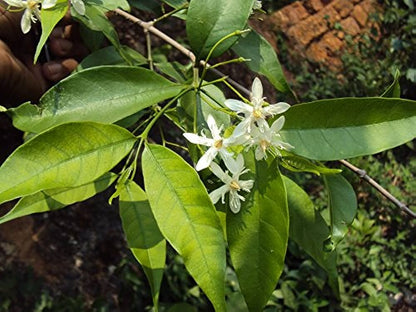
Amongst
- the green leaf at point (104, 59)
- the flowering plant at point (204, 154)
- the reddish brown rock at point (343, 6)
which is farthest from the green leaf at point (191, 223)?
the reddish brown rock at point (343, 6)

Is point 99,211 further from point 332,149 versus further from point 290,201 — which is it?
point 332,149

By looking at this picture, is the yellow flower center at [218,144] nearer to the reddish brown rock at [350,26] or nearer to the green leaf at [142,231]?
the green leaf at [142,231]

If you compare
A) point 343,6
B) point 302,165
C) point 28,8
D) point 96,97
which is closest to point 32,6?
point 28,8

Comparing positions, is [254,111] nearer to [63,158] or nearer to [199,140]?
[199,140]

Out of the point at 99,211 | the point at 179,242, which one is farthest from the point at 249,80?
the point at 179,242

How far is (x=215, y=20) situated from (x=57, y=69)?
0.37 m

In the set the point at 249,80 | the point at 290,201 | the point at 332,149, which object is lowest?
the point at 249,80

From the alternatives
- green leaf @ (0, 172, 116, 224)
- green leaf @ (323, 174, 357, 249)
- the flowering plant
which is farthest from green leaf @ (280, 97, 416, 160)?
green leaf @ (0, 172, 116, 224)

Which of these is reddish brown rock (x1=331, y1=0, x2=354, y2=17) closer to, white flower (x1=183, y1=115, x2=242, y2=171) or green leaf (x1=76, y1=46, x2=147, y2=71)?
green leaf (x1=76, y1=46, x2=147, y2=71)

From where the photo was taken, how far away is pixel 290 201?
27.2 inches

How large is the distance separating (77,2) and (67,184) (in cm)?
23

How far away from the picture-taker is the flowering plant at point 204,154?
0.51m

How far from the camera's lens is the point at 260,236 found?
1.82 feet

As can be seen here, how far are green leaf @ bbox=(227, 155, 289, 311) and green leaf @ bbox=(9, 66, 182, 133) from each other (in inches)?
5.5
